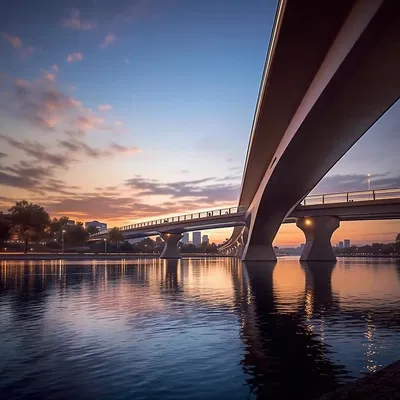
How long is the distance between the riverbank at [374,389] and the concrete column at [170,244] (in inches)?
4156

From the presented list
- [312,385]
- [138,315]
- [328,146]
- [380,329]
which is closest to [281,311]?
[380,329]

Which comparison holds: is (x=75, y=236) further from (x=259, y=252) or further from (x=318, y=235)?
(x=318, y=235)

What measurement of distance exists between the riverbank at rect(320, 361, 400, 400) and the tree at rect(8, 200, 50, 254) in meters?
108

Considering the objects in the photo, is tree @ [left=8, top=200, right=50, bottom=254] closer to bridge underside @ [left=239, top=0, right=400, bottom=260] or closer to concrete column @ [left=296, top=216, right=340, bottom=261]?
concrete column @ [left=296, top=216, right=340, bottom=261]

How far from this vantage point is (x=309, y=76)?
22.1m

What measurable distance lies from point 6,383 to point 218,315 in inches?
364

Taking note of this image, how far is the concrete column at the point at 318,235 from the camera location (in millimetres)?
71000

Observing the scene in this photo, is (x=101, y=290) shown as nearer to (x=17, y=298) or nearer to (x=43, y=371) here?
(x=17, y=298)

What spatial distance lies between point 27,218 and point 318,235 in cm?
7736

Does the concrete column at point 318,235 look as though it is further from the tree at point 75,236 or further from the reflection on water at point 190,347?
the tree at point 75,236

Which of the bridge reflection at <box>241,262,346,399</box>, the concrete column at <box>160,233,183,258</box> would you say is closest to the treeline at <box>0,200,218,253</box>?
the concrete column at <box>160,233,183,258</box>

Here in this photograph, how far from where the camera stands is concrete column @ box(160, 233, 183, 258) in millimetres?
112312

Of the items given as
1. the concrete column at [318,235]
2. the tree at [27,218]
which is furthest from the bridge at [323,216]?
the tree at [27,218]

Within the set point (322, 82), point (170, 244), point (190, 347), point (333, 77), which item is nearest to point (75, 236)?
point (170, 244)
